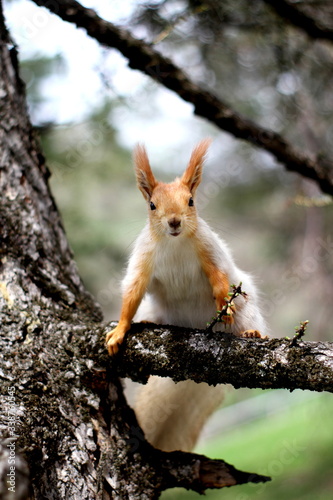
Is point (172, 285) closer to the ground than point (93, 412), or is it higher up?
higher up

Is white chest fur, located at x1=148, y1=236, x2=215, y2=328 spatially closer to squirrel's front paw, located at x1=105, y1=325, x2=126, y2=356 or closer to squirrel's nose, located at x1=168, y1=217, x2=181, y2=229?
squirrel's nose, located at x1=168, y1=217, x2=181, y2=229

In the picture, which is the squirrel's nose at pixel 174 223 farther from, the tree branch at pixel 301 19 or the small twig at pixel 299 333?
the tree branch at pixel 301 19

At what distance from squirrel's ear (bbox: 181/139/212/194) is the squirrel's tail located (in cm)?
101

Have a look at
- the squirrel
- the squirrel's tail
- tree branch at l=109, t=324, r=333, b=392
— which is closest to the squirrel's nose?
the squirrel

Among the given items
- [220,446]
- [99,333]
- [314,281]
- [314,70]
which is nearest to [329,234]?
[314,281]

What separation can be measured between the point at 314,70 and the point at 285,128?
1402 mm

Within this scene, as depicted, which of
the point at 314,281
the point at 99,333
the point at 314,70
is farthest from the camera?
the point at 314,281

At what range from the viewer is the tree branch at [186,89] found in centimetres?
282

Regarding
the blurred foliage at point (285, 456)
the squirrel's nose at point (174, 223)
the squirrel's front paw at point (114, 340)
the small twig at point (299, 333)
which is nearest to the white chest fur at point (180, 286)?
the squirrel's nose at point (174, 223)

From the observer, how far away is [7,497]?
126cm

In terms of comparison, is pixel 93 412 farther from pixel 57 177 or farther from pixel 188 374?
pixel 57 177

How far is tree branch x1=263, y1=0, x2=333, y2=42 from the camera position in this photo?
11.0ft

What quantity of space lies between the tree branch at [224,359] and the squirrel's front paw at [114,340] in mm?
31

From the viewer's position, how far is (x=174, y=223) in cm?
195
